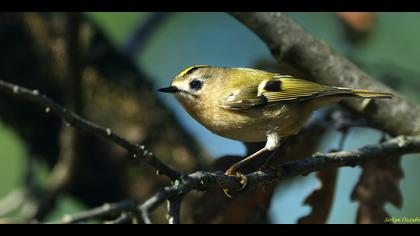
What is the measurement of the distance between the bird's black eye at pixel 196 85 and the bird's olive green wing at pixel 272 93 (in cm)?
13

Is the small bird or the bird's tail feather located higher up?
the small bird

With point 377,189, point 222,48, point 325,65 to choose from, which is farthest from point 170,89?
point 222,48

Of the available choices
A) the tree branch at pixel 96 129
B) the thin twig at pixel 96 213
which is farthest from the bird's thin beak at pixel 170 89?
the thin twig at pixel 96 213

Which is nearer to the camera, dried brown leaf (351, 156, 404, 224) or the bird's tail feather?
the bird's tail feather

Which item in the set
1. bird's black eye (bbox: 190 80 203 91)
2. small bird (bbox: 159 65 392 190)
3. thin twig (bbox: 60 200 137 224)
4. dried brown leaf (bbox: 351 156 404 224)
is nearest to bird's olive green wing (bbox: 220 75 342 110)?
small bird (bbox: 159 65 392 190)

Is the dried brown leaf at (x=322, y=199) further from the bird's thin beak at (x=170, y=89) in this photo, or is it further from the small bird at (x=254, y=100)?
the bird's thin beak at (x=170, y=89)

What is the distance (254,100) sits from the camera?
9.07ft

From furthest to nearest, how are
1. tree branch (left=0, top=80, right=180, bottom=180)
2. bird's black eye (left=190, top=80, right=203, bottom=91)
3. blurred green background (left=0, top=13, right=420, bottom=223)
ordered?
blurred green background (left=0, top=13, right=420, bottom=223) → bird's black eye (left=190, top=80, right=203, bottom=91) → tree branch (left=0, top=80, right=180, bottom=180)

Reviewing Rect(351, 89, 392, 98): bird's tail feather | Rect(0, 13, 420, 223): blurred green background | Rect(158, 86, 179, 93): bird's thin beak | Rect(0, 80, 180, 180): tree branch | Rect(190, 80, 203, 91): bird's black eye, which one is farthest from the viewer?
Rect(0, 13, 420, 223): blurred green background

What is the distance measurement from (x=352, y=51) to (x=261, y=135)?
1105mm

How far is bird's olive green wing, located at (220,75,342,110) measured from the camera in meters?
2.66

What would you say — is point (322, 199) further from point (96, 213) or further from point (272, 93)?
point (96, 213)

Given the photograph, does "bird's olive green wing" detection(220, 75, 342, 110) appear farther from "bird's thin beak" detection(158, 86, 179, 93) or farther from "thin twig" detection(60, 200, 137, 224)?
"thin twig" detection(60, 200, 137, 224)
